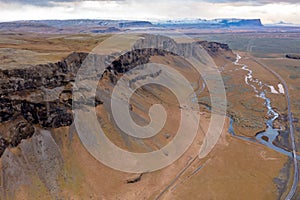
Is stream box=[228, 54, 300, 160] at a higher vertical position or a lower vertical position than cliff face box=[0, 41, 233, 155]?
lower

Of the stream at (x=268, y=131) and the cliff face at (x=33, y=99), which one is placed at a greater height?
the cliff face at (x=33, y=99)

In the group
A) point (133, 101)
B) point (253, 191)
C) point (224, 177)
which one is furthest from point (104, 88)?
point (253, 191)

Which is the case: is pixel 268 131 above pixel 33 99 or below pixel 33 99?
below

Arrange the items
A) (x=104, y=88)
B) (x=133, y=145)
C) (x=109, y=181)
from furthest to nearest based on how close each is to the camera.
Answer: (x=104, y=88)
(x=133, y=145)
(x=109, y=181)

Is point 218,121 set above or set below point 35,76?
below

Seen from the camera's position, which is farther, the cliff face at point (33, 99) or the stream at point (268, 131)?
the stream at point (268, 131)

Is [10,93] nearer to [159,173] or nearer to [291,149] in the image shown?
[159,173]

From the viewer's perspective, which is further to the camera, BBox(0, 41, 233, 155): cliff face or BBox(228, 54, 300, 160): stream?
BBox(228, 54, 300, 160): stream

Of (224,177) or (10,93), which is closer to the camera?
(10,93)
